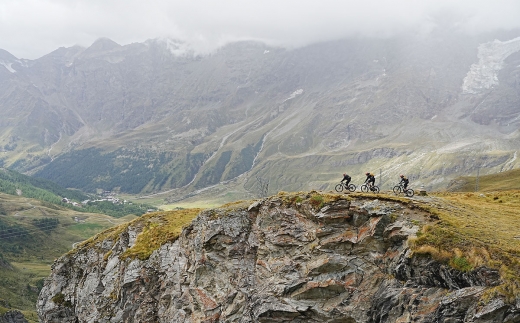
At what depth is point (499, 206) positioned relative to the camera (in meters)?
45.1

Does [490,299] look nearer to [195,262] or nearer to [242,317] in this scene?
[242,317]

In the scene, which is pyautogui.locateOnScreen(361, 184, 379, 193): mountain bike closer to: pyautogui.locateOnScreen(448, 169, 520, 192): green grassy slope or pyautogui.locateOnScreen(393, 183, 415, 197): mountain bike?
pyautogui.locateOnScreen(393, 183, 415, 197): mountain bike

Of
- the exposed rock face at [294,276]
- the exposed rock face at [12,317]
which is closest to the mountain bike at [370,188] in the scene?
the exposed rock face at [294,276]

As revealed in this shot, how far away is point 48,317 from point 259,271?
47.3 meters

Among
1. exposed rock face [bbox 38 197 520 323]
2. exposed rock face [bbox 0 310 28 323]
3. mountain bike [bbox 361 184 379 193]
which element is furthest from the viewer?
exposed rock face [bbox 0 310 28 323]

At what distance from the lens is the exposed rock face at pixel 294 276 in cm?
3042

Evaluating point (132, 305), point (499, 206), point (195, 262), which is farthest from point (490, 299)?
point (132, 305)

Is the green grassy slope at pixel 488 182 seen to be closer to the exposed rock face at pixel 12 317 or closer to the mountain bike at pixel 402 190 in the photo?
the mountain bike at pixel 402 190

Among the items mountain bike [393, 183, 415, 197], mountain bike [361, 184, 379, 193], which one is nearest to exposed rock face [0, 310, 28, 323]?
mountain bike [361, 184, 379, 193]

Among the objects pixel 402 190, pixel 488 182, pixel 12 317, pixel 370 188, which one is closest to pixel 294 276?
pixel 370 188

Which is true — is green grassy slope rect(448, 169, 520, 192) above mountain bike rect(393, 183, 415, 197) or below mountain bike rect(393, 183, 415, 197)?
below

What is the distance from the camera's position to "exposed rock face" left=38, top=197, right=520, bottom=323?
3042 centimetres

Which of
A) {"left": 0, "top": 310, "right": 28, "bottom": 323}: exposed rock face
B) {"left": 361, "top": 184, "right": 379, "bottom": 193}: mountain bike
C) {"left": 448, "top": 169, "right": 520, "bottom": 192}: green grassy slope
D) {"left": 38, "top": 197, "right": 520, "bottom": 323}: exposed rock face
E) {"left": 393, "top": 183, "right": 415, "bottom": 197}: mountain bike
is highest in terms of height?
{"left": 361, "top": 184, "right": 379, "bottom": 193}: mountain bike

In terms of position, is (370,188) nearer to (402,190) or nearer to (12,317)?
(402,190)
